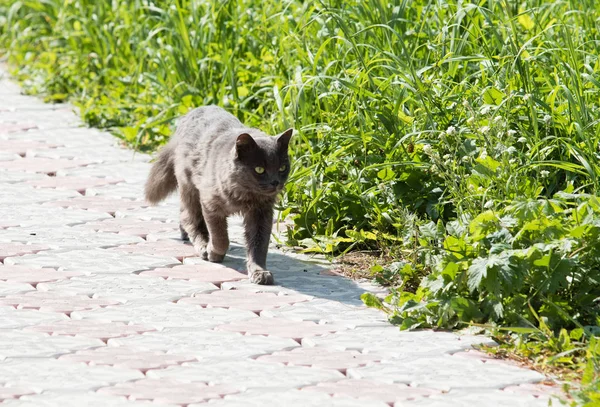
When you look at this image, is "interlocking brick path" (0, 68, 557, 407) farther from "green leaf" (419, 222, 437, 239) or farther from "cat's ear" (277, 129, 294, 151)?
"cat's ear" (277, 129, 294, 151)

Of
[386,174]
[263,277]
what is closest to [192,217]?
[263,277]

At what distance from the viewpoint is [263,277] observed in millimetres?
4836

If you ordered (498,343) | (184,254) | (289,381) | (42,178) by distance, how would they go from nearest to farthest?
(289,381), (498,343), (184,254), (42,178)

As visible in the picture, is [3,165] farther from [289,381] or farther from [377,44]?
[289,381]

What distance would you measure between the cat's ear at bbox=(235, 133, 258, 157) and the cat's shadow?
2.00 feet

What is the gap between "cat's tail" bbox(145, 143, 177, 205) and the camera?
5738 millimetres

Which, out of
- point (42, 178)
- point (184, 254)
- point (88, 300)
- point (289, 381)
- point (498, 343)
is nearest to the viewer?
point (289, 381)

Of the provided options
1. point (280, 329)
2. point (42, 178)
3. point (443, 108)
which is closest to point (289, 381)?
point (280, 329)

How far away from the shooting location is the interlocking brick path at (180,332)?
3.48m

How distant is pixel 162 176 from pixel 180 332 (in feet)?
5.83

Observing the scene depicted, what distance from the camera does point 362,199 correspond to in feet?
17.6

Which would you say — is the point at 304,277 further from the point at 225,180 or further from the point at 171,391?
the point at 171,391

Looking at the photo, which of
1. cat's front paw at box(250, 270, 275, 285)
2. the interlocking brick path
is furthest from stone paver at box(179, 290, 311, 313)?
cat's front paw at box(250, 270, 275, 285)

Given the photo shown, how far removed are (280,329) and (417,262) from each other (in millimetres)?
947
